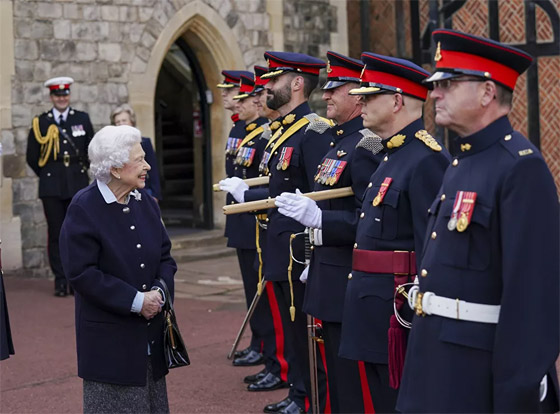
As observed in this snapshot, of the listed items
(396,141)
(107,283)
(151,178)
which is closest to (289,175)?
(396,141)

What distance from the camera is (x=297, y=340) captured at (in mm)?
5793

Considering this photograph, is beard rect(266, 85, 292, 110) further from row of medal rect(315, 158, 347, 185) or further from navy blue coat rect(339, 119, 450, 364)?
navy blue coat rect(339, 119, 450, 364)

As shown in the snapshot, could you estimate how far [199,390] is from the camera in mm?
6355

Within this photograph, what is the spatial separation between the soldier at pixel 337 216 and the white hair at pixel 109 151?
0.73m

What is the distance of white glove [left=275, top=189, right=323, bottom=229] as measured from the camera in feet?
15.1

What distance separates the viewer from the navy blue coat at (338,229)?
463 centimetres

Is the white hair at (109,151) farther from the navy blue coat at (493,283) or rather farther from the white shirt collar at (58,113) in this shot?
the white shirt collar at (58,113)

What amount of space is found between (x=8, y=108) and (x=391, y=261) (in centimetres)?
721

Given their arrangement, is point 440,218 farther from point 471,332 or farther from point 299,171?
point 299,171

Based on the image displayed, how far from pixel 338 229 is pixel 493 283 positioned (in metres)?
1.44

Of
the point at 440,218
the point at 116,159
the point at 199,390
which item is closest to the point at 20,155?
the point at 199,390

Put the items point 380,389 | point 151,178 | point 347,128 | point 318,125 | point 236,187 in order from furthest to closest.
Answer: point 151,178 → point 236,187 → point 318,125 → point 347,128 → point 380,389

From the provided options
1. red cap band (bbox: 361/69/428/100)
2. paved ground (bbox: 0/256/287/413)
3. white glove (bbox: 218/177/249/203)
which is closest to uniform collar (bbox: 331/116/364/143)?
red cap band (bbox: 361/69/428/100)

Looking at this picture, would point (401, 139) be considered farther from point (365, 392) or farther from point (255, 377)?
point (255, 377)
